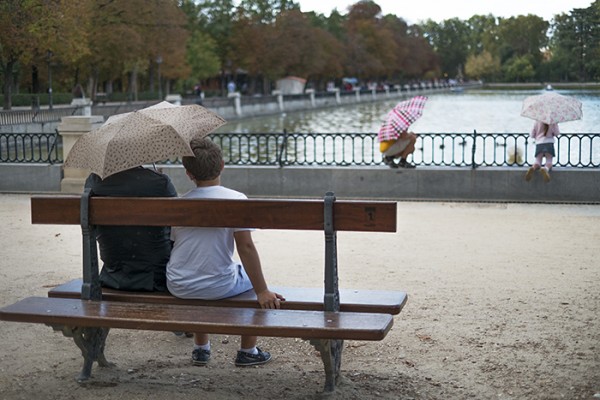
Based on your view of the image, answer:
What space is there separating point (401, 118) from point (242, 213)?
39.4 feet

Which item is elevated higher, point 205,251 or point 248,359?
point 205,251

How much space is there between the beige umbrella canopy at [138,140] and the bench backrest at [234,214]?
0.22 metres

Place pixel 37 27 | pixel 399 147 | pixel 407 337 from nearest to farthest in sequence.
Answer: pixel 407 337, pixel 399 147, pixel 37 27

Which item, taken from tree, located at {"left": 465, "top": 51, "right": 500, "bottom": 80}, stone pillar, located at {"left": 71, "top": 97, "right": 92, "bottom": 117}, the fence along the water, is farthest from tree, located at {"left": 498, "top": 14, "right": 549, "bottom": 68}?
stone pillar, located at {"left": 71, "top": 97, "right": 92, "bottom": 117}

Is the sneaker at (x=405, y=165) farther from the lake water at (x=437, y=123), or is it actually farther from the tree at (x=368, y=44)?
the tree at (x=368, y=44)

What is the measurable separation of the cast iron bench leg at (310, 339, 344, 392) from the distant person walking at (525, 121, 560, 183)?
9.99 m

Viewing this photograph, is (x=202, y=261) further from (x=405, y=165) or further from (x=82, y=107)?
(x=82, y=107)

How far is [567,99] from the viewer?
51.1 ft

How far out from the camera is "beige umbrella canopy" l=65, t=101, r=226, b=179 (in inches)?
224

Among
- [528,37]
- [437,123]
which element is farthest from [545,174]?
[437,123]

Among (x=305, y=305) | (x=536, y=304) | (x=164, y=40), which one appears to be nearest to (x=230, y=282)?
(x=305, y=305)

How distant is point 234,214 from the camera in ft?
17.8

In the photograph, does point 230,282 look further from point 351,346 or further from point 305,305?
point 351,346

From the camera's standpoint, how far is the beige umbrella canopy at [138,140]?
5695 millimetres
